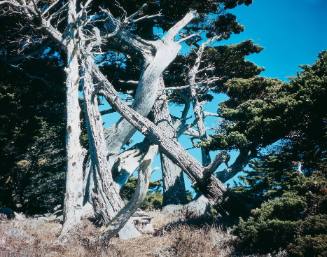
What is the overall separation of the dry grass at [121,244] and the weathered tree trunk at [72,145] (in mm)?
659

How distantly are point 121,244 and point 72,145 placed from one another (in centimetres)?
357

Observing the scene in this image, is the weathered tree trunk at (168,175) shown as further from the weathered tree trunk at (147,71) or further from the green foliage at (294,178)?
the green foliage at (294,178)

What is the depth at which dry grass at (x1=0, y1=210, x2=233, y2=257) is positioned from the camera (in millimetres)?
6983

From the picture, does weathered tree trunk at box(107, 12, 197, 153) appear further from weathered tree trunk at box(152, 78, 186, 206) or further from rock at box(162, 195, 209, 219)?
rock at box(162, 195, 209, 219)

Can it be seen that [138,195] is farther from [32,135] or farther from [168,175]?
[32,135]

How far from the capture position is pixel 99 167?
10328 millimetres

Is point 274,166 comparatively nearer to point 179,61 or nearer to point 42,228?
point 42,228

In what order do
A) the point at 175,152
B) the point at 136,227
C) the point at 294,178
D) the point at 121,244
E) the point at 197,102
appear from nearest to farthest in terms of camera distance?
the point at 294,178, the point at 121,244, the point at 136,227, the point at 175,152, the point at 197,102

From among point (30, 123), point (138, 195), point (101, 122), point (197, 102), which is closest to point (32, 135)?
point (30, 123)

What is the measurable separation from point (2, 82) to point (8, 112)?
1204 millimetres

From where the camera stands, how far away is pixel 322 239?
5266mm

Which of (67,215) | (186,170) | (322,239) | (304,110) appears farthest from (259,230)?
(67,215)

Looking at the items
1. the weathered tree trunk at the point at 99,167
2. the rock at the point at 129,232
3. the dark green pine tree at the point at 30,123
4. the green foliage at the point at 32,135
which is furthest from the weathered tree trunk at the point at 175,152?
the green foliage at the point at 32,135

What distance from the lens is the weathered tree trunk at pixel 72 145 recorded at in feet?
31.7
